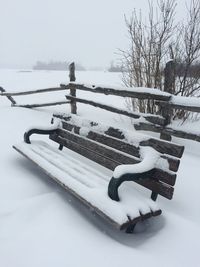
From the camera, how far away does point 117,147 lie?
341cm

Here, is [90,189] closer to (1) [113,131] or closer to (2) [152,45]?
(1) [113,131]

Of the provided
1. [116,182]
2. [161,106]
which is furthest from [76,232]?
[161,106]

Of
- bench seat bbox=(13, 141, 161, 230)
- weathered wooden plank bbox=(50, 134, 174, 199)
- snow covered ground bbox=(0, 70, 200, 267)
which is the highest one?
weathered wooden plank bbox=(50, 134, 174, 199)

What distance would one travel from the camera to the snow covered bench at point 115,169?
263cm

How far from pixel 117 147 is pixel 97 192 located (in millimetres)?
773

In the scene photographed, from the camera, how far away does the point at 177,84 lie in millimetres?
6867

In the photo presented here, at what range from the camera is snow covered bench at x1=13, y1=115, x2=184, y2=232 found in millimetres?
2628

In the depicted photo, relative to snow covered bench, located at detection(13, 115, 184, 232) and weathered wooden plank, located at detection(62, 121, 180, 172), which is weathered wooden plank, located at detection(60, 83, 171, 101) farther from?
weathered wooden plank, located at detection(62, 121, 180, 172)

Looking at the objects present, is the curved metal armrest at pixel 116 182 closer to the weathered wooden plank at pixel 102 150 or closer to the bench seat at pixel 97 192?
the bench seat at pixel 97 192

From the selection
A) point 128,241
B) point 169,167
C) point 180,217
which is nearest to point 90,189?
point 128,241

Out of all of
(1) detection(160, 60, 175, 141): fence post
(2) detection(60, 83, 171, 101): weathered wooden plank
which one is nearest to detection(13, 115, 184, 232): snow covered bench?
(2) detection(60, 83, 171, 101): weathered wooden plank

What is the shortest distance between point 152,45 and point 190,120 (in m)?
1.89

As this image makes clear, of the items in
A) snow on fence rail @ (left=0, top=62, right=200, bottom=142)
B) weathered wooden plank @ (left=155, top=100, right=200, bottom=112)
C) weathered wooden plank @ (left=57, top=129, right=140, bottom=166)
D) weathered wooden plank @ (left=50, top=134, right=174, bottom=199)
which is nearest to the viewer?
weathered wooden plank @ (left=50, top=134, right=174, bottom=199)

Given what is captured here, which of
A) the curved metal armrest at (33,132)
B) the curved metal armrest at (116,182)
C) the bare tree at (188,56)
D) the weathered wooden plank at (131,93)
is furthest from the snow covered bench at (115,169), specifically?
the bare tree at (188,56)
